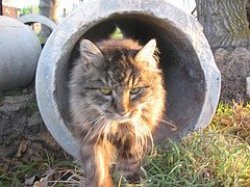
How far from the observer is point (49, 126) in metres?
3.49

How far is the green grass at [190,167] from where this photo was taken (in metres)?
3.17

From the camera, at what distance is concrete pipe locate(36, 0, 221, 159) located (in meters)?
3.32

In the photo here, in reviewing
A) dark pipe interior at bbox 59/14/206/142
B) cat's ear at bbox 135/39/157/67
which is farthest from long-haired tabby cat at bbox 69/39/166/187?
dark pipe interior at bbox 59/14/206/142

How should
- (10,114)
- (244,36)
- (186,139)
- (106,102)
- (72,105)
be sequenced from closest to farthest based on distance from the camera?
(106,102), (72,105), (186,139), (10,114), (244,36)

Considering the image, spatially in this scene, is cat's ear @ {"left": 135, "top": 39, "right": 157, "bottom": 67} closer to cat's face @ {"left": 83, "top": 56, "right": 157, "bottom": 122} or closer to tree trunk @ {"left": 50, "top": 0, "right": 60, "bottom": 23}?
cat's face @ {"left": 83, "top": 56, "right": 157, "bottom": 122}

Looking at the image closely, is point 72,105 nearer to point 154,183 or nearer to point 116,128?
point 116,128

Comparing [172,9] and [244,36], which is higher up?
[172,9]

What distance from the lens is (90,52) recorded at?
321 cm

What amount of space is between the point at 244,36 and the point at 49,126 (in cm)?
277

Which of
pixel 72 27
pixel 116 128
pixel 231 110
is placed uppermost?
pixel 72 27

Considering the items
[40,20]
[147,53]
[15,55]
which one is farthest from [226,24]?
[40,20]

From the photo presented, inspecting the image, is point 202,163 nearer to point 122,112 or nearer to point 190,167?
point 190,167

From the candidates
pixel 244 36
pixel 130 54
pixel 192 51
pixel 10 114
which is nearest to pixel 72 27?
pixel 130 54

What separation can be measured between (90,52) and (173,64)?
4.41 ft
